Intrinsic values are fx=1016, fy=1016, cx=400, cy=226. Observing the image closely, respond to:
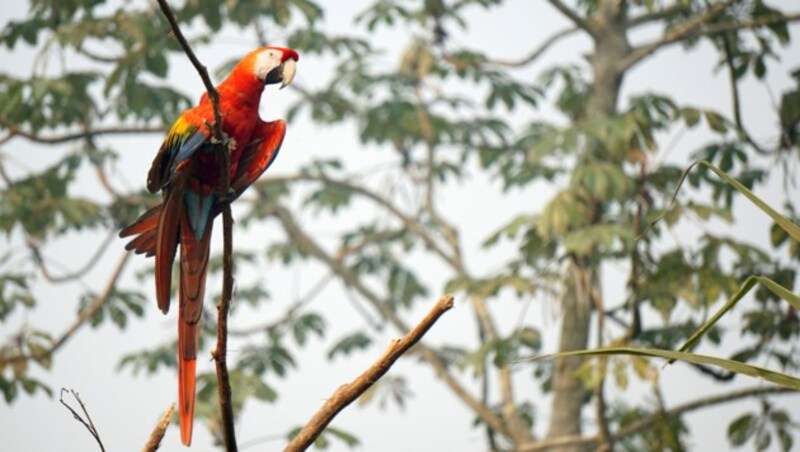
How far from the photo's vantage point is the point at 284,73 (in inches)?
58.7

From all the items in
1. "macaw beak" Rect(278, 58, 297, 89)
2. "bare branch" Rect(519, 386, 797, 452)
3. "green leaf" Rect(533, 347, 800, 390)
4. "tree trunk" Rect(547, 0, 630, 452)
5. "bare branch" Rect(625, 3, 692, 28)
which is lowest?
"green leaf" Rect(533, 347, 800, 390)

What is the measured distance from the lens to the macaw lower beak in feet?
4.88

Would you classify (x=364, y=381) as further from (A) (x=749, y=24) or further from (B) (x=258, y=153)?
(A) (x=749, y=24)

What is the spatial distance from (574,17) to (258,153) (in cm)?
309

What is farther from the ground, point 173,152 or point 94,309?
point 94,309

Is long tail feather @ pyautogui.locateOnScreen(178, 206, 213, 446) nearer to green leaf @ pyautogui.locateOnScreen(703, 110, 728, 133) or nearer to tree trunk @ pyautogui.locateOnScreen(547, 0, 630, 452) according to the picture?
tree trunk @ pyautogui.locateOnScreen(547, 0, 630, 452)

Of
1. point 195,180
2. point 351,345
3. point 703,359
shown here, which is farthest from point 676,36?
point 703,359

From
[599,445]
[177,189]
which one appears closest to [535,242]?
[599,445]

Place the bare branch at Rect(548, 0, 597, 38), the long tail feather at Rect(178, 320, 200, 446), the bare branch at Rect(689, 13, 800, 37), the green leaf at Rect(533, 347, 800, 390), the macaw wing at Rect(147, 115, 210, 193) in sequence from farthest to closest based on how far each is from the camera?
the bare branch at Rect(548, 0, 597, 38), the bare branch at Rect(689, 13, 800, 37), the macaw wing at Rect(147, 115, 210, 193), the long tail feather at Rect(178, 320, 200, 446), the green leaf at Rect(533, 347, 800, 390)

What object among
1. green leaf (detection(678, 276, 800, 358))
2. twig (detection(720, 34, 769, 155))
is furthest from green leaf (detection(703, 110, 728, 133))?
green leaf (detection(678, 276, 800, 358))

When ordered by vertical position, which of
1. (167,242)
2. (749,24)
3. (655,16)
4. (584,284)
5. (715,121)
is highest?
(655,16)

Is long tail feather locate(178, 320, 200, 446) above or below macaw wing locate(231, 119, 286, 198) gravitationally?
below

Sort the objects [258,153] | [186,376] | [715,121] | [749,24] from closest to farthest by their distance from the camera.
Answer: [186,376] → [258,153] → [715,121] → [749,24]

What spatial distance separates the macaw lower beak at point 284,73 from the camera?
4.88ft
